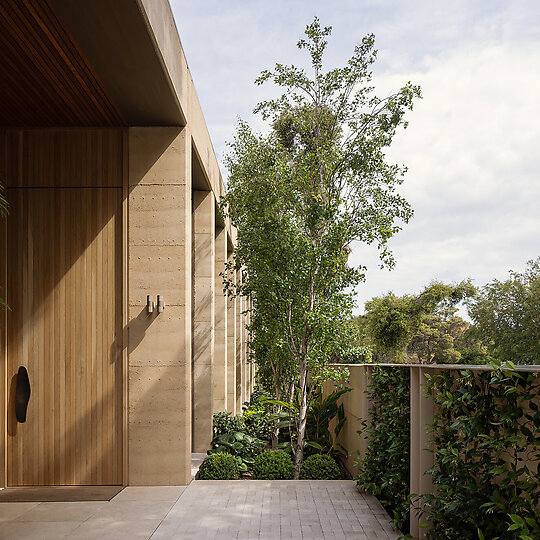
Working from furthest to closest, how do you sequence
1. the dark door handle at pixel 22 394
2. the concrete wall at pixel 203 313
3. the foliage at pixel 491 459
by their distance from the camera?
the concrete wall at pixel 203 313 < the dark door handle at pixel 22 394 < the foliage at pixel 491 459

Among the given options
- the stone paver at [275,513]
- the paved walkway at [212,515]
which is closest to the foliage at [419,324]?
the stone paver at [275,513]

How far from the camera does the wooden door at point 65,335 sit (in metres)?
6.36

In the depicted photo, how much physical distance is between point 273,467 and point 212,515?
1857 mm

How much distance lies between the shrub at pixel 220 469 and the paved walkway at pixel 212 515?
44 cm

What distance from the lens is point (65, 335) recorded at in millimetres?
6480

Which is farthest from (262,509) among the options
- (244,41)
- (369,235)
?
(244,41)

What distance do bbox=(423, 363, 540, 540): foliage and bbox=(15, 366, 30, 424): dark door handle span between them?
14.2 ft

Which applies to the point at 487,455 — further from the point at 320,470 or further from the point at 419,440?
the point at 320,470

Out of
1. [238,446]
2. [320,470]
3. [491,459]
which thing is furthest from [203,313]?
[491,459]

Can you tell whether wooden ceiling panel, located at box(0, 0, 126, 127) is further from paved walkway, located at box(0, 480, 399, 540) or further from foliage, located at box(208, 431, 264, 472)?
foliage, located at box(208, 431, 264, 472)

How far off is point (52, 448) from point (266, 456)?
232 cm

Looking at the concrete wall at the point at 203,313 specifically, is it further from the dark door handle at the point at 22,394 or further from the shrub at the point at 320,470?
the dark door handle at the point at 22,394

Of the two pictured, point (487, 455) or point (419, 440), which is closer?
point (487, 455)

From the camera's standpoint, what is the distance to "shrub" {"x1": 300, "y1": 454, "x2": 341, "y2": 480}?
23.0ft
